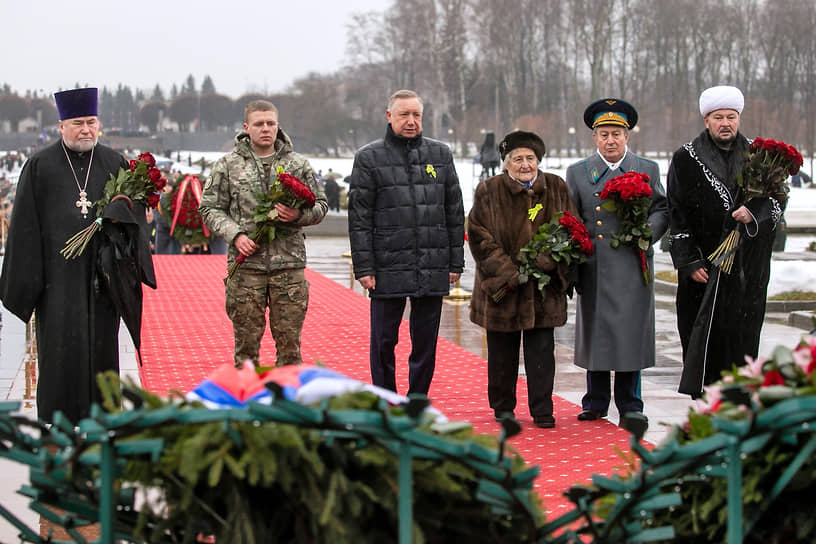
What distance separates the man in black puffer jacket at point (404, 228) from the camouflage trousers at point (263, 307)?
1.61 feet

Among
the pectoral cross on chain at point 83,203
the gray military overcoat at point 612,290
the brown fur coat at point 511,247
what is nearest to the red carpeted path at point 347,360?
the gray military overcoat at point 612,290

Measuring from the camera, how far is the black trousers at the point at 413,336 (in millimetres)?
7418

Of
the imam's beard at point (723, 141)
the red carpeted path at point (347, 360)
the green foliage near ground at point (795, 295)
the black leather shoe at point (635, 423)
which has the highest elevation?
the imam's beard at point (723, 141)

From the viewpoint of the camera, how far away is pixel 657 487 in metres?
2.20

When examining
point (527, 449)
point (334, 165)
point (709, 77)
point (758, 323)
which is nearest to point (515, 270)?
point (527, 449)

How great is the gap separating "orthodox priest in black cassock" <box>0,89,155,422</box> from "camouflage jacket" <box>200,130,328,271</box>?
24.8 inches

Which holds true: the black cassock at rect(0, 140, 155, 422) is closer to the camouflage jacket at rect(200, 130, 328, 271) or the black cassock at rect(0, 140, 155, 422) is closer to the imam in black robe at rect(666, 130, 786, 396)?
the camouflage jacket at rect(200, 130, 328, 271)

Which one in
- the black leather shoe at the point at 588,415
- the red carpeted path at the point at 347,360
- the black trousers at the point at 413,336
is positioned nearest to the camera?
the red carpeted path at the point at 347,360

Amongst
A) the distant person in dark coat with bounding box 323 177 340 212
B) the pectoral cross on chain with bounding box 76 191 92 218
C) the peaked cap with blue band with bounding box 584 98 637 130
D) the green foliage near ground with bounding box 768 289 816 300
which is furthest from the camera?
the distant person in dark coat with bounding box 323 177 340 212

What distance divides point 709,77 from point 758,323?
7836cm

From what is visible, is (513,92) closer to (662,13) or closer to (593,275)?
(662,13)

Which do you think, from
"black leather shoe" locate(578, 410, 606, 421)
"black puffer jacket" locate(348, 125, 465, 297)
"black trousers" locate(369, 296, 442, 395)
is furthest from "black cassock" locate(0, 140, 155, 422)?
"black leather shoe" locate(578, 410, 606, 421)

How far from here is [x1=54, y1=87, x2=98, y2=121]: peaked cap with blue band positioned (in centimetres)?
634

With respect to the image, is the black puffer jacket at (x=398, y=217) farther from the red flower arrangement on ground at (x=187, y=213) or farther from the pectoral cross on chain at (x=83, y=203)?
the red flower arrangement on ground at (x=187, y=213)
